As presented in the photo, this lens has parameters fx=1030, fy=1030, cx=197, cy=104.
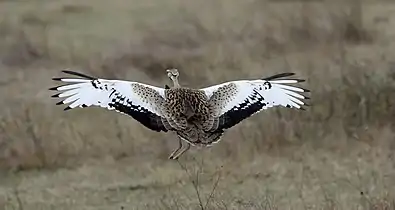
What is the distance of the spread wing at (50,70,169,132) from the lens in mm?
4035

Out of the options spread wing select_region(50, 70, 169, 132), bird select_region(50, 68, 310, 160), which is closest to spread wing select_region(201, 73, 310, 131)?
bird select_region(50, 68, 310, 160)

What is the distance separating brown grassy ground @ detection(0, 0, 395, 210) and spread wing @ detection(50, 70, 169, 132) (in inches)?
62.7

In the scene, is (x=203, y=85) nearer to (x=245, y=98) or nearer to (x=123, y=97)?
(x=245, y=98)

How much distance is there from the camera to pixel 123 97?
411 cm

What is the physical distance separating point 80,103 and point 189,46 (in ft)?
19.7

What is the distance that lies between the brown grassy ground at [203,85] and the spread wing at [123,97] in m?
1.59

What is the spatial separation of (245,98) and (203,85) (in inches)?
178

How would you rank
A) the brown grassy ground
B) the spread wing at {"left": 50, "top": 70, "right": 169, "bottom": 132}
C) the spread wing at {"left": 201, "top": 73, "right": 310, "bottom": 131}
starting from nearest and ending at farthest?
the spread wing at {"left": 50, "top": 70, "right": 169, "bottom": 132}
the spread wing at {"left": 201, "top": 73, "right": 310, "bottom": 131}
the brown grassy ground

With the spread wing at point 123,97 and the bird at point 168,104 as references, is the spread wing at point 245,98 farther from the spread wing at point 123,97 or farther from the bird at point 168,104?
the spread wing at point 123,97

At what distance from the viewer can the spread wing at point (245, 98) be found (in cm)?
420

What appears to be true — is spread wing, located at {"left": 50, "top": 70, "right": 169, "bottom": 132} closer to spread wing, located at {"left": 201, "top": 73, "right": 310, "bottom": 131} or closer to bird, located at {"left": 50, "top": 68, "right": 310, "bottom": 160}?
bird, located at {"left": 50, "top": 68, "right": 310, "bottom": 160}

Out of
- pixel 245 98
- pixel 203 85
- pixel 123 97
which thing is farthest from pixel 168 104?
pixel 203 85

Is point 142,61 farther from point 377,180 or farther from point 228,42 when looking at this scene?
point 377,180

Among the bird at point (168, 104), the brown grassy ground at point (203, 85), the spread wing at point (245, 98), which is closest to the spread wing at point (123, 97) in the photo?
the bird at point (168, 104)
